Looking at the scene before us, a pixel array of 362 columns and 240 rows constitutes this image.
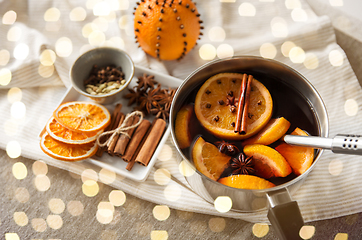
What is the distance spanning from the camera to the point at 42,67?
1.23 meters

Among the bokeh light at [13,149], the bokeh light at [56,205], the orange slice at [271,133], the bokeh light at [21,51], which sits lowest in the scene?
the bokeh light at [56,205]

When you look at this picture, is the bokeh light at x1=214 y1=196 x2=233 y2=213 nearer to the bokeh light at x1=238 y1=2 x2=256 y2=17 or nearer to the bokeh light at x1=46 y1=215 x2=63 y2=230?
the bokeh light at x1=46 y1=215 x2=63 y2=230

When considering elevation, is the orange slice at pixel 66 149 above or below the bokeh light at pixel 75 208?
above

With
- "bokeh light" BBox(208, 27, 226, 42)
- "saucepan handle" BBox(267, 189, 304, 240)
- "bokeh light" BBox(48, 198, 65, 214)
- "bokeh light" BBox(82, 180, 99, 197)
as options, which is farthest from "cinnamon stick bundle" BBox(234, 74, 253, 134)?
"bokeh light" BBox(48, 198, 65, 214)

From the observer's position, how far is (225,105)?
0.91m

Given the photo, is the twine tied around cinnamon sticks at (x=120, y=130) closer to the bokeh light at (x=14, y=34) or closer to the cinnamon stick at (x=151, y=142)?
the cinnamon stick at (x=151, y=142)

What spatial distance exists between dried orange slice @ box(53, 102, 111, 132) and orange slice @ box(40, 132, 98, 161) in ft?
0.21

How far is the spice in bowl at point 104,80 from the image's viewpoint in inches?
45.5

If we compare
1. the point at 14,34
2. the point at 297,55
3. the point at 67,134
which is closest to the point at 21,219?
the point at 67,134

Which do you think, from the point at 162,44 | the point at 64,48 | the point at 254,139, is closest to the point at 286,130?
the point at 254,139

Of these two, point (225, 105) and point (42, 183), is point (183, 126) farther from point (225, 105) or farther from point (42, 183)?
point (42, 183)

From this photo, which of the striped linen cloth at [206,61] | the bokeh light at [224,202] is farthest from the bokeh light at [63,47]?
the bokeh light at [224,202]

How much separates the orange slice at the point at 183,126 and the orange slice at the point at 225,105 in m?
0.03

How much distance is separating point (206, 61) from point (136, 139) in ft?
1.54
